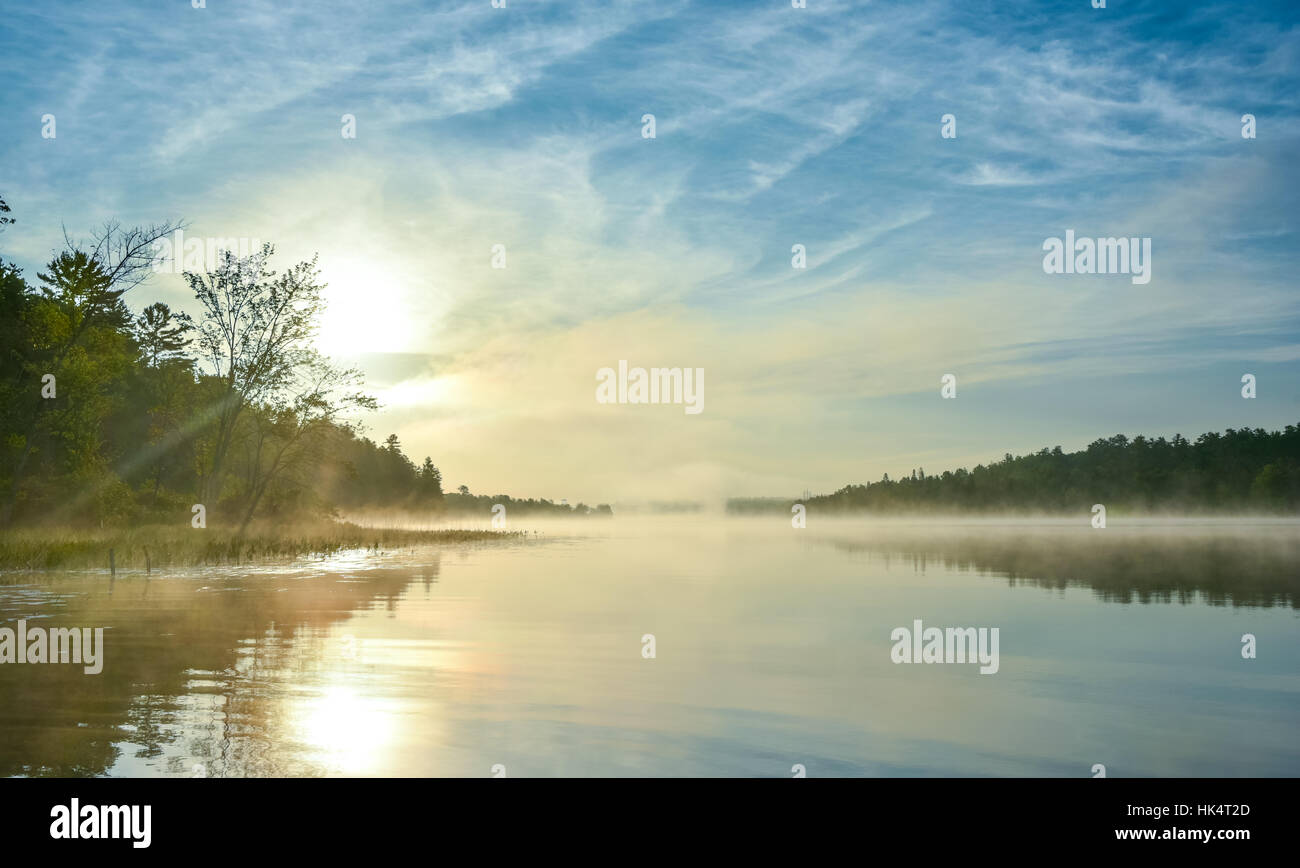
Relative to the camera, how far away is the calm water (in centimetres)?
1080

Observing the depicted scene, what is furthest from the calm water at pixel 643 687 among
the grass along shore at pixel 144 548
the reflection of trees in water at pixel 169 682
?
the grass along shore at pixel 144 548

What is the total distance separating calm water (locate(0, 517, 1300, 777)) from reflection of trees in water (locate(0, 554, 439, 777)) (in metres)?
0.06

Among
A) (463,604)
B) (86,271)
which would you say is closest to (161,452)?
(86,271)

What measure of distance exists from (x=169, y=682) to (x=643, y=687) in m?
7.99

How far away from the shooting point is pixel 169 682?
47.9 ft

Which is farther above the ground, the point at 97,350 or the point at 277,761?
the point at 97,350

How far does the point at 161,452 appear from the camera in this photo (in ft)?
271

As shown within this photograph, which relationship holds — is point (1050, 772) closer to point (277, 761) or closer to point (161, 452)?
point (277, 761)

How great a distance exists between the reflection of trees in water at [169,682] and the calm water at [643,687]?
0.20 ft

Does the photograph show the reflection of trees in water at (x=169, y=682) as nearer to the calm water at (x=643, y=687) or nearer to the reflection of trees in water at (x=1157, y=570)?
the calm water at (x=643, y=687)
